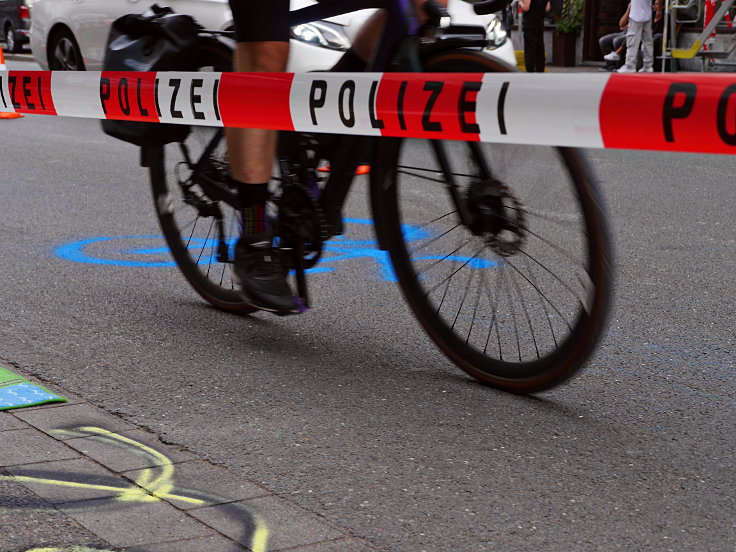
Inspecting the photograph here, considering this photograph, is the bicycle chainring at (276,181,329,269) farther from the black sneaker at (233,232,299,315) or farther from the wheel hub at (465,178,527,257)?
the wheel hub at (465,178,527,257)

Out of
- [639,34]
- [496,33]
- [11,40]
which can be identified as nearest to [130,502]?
[496,33]

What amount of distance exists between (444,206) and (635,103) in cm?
91

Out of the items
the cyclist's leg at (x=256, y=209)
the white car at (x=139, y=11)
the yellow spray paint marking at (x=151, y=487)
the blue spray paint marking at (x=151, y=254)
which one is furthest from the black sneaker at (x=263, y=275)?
the white car at (x=139, y=11)

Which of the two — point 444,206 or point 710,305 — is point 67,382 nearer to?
point 444,206

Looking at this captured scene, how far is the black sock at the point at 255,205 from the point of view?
383 centimetres

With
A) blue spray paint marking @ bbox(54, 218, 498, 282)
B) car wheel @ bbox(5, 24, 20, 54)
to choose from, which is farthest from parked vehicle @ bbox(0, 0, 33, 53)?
blue spray paint marking @ bbox(54, 218, 498, 282)

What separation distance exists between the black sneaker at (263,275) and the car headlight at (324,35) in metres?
6.30

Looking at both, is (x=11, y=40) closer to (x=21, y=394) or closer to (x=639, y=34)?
(x=639, y=34)

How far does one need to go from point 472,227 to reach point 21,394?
1.41 m

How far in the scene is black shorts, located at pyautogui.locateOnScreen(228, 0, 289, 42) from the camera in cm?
363

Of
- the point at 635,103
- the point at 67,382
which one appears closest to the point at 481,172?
the point at 635,103

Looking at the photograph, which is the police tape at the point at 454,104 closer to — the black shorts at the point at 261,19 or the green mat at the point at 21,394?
the black shorts at the point at 261,19

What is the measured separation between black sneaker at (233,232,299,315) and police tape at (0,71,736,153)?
1.27ft

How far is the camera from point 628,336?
13.5ft
